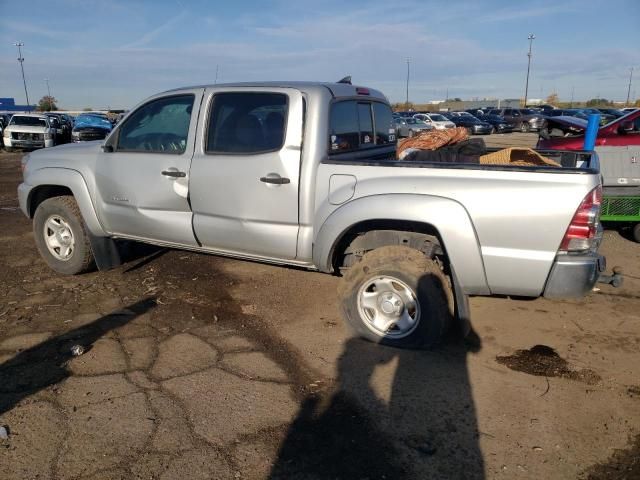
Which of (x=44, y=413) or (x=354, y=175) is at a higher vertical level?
(x=354, y=175)

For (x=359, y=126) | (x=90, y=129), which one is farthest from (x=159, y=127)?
(x=90, y=129)

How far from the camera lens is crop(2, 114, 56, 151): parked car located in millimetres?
20109

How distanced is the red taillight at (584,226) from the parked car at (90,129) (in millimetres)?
18493

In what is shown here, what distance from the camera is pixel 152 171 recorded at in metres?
4.58

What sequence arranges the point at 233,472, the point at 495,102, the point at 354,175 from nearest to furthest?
the point at 233,472, the point at 354,175, the point at 495,102

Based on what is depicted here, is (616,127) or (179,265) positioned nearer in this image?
(179,265)

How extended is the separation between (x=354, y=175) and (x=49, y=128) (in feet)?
67.6

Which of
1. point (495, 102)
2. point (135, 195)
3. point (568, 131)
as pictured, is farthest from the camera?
point (495, 102)

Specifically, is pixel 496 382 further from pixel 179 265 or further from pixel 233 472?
pixel 179 265

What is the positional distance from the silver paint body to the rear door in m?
0.01

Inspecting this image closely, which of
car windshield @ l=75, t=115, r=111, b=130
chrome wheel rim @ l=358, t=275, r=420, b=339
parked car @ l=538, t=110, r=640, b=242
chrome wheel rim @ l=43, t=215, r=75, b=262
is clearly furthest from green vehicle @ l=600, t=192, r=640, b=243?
car windshield @ l=75, t=115, r=111, b=130

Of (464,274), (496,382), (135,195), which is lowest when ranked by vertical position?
(496,382)

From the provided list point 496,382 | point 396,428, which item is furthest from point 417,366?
point 396,428

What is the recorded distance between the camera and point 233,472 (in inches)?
99.9
